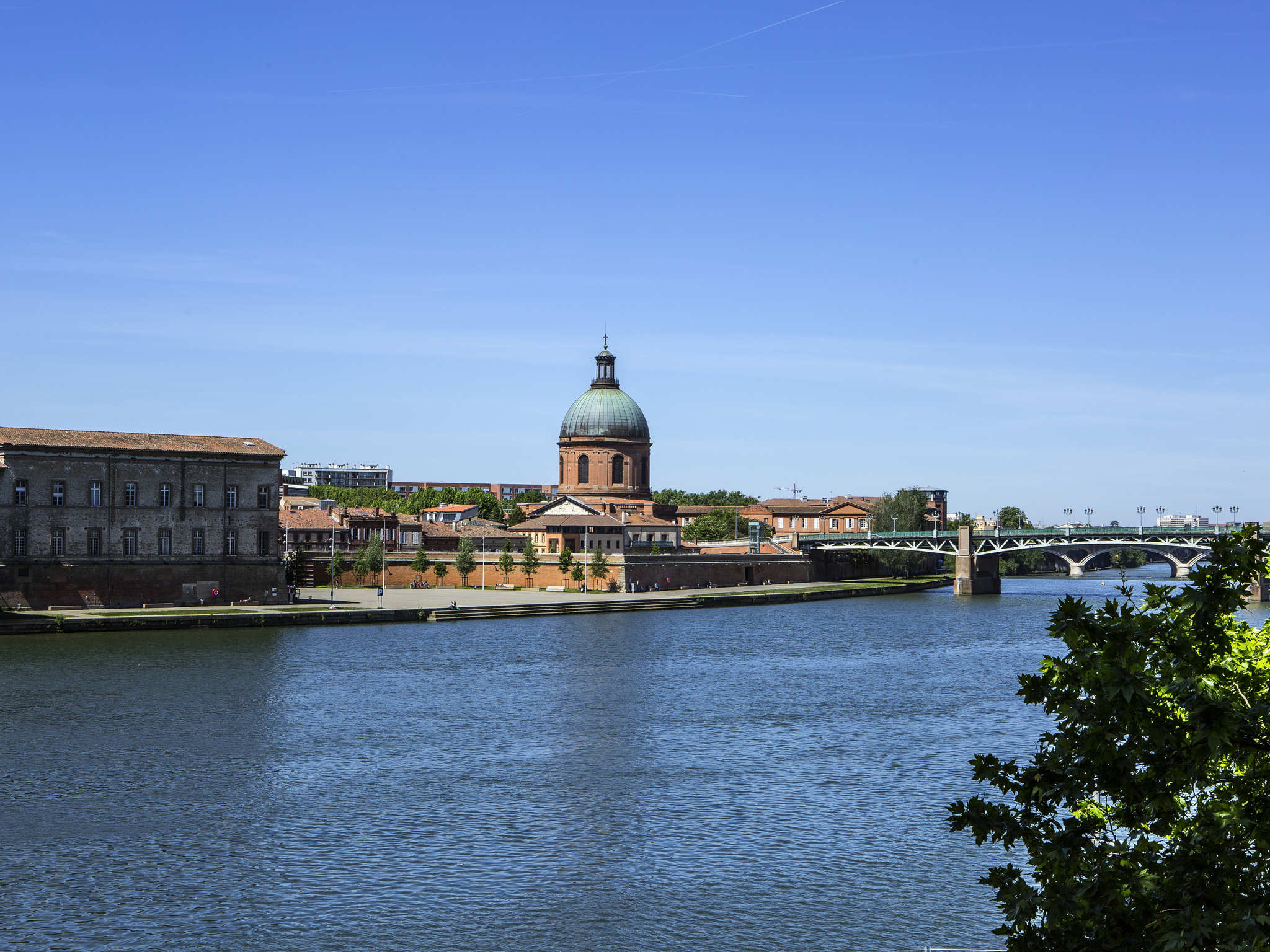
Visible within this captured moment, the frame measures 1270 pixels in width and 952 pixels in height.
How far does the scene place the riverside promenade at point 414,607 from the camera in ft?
224

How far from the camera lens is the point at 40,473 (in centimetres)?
→ 7206

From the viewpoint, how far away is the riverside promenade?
6838 centimetres

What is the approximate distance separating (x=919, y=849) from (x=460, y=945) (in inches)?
416

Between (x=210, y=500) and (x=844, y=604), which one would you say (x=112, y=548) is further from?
(x=844, y=604)

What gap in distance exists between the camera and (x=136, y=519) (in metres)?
75.3

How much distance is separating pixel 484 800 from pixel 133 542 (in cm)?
5043

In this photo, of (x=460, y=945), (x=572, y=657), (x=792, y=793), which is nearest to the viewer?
(x=460, y=945)

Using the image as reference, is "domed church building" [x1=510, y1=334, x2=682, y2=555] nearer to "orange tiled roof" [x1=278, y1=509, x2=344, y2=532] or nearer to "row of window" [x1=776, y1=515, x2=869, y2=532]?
"orange tiled roof" [x1=278, y1=509, x2=344, y2=532]

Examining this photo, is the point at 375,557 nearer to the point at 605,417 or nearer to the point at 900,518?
the point at 605,417

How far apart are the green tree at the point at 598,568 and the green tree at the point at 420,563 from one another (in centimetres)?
1414

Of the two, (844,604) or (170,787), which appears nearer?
(170,787)

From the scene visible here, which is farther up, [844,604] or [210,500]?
[210,500]

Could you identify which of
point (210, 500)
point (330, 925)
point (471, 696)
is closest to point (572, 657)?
point (471, 696)

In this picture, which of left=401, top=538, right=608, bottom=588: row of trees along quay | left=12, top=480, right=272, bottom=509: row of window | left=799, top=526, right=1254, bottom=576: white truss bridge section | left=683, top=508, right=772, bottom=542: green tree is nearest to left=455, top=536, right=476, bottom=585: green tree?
left=401, top=538, right=608, bottom=588: row of trees along quay
